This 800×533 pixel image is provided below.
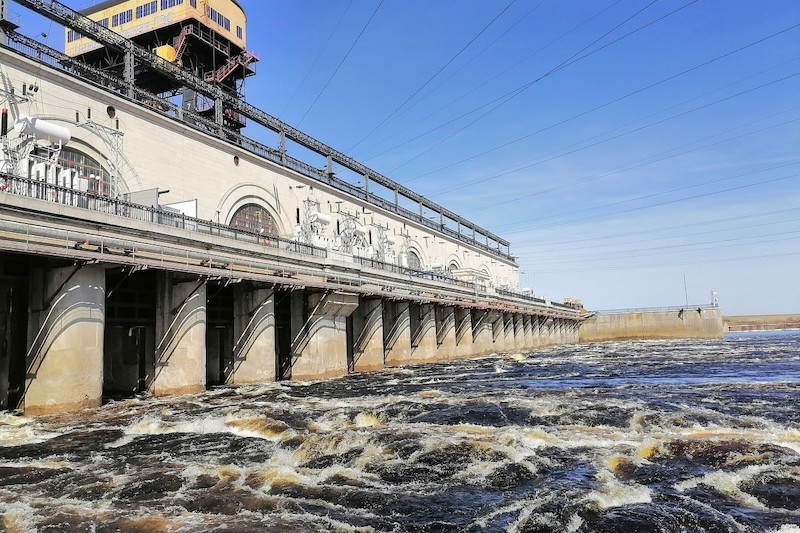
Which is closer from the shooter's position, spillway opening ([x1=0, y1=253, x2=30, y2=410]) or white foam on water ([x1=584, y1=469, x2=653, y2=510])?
white foam on water ([x1=584, y1=469, x2=653, y2=510])

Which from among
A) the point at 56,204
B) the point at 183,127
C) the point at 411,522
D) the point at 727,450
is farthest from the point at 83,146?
the point at 727,450

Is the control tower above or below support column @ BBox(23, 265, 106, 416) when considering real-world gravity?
above

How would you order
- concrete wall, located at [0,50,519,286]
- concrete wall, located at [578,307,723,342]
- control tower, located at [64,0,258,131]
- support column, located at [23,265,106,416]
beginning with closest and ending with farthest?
1. support column, located at [23,265,106,416]
2. concrete wall, located at [0,50,519,286]
3. control tower, located at [64,0,258,131]
4. concrete wall, located at [578,307,723,342]

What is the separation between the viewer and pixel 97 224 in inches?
736

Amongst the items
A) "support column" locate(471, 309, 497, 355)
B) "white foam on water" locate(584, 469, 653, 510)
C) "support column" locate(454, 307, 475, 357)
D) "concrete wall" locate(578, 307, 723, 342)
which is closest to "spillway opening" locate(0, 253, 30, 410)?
"white foam on water" locate(584, 469, 653, 510)

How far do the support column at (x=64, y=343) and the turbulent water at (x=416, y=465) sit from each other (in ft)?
2.57

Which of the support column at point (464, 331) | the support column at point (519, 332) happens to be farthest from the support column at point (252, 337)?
the support column at point (519, 332)

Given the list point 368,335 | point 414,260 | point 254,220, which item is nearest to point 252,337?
point 368,335

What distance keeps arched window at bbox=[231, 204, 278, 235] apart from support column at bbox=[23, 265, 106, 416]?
21.4m

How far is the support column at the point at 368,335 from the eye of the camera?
1362 inches

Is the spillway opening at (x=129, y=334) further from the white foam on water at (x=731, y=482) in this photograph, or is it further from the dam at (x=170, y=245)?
the white foam on water at (x=731, y=482)

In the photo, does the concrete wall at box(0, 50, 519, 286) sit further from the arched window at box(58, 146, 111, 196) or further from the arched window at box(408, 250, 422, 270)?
the arched window at box(408, 250, 422, 270)

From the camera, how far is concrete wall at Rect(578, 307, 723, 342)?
87.3 m

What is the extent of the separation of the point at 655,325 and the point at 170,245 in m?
87.4
